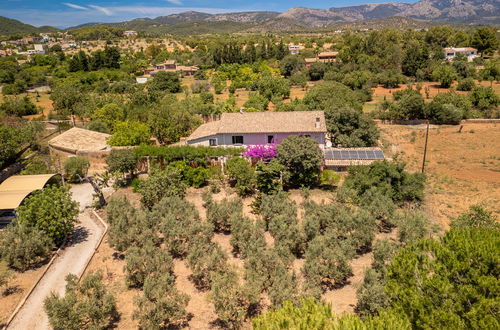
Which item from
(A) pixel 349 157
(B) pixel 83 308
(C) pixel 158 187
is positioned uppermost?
(B) pixel 83 308

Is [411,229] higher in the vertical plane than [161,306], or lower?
lower

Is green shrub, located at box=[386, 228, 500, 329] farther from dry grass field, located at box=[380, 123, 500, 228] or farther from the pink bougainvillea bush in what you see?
the pink bougainvillea bush

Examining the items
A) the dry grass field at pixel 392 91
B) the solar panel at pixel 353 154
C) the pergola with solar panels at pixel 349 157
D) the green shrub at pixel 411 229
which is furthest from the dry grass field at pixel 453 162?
the dry grass field at pixel 392 91

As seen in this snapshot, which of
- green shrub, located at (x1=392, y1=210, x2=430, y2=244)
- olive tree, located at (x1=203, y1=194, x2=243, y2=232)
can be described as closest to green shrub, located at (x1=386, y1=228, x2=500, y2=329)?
green shrub, located at (x1=392, y1=210, x2=430, y2=244)

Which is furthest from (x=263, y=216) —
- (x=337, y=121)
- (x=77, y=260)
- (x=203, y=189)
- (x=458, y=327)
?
(x=337, y=121)

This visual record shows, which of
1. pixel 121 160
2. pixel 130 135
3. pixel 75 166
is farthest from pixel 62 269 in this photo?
pixel 130 135

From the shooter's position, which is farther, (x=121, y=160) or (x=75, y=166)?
(x=75, y=166)

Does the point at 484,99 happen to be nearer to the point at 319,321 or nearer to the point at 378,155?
the point at 378,155

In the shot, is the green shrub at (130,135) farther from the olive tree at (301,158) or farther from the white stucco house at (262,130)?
the olive tree at (301,158)

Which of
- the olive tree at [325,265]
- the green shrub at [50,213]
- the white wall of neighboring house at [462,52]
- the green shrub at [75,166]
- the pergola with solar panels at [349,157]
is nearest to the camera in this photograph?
the olive tree at [325,265]
